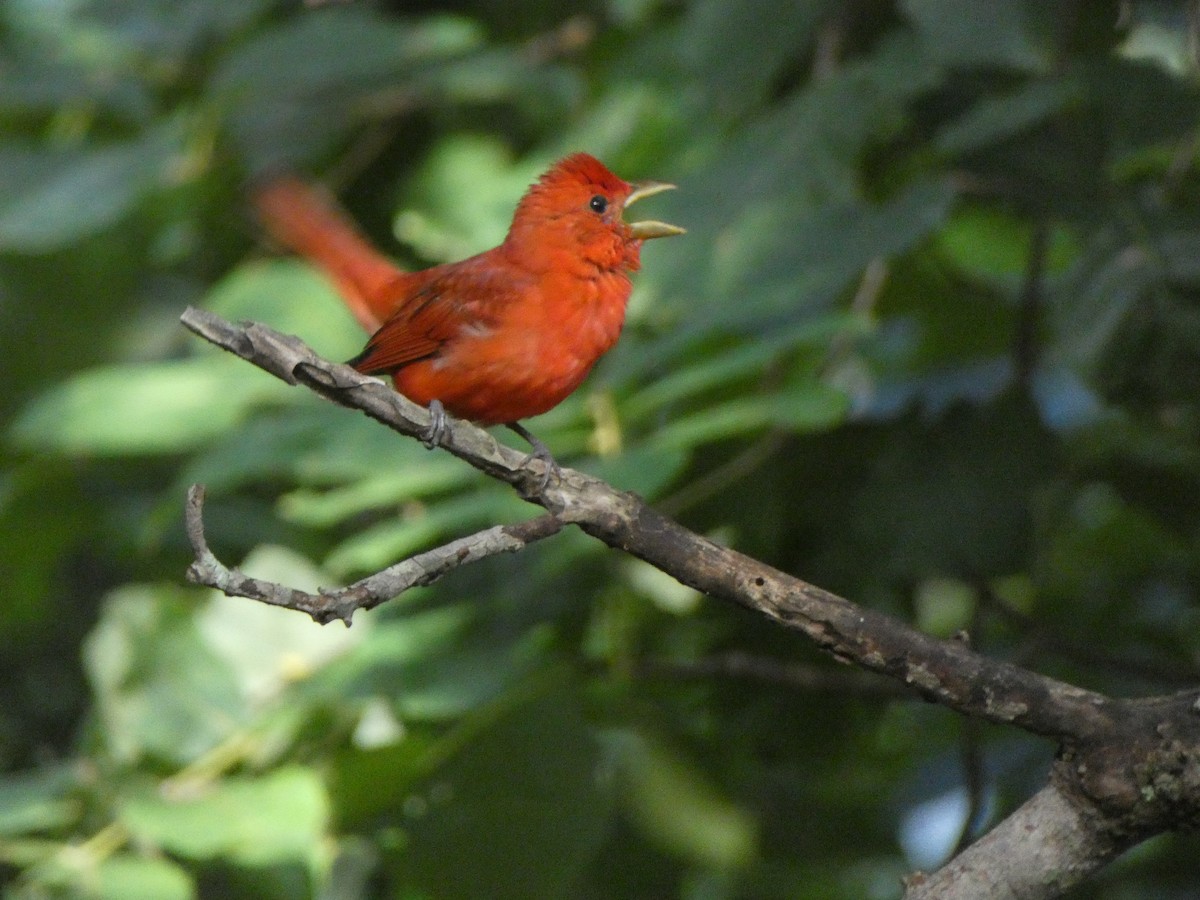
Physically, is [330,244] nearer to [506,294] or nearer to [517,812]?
[506,294]

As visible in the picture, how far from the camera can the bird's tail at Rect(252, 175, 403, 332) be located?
3.76 meters

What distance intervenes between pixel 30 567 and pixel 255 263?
1.00 m

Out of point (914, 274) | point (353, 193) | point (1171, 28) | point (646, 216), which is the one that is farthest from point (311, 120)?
point (1171, 28)

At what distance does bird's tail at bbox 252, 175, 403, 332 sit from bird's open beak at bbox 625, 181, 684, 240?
57 centimetres

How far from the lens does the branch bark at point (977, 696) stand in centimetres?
204

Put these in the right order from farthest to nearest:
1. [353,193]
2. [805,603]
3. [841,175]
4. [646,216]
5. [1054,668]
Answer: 1. [353,193]
2. [1054,668]
3. [646,216]
4. [841,175]
5. [805,603]

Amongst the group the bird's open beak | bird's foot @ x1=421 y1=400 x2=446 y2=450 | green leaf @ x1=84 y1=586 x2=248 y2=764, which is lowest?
green leaf @ x1=84 y1=586 x2=248 y2=764

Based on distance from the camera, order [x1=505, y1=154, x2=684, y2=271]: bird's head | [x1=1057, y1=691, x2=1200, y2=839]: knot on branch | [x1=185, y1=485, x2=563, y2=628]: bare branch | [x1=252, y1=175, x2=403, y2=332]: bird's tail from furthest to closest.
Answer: [x1=252, y1=175, x2=403, y2=332]: bird's tail → [x1=505, y1=154, x2=684, y2=271]: bird's head → [x1=1057, y1=691, x2=1200, y2=839]: knot on branch → [x1=185, y1=485, x2=563, y2=628]: bare branch

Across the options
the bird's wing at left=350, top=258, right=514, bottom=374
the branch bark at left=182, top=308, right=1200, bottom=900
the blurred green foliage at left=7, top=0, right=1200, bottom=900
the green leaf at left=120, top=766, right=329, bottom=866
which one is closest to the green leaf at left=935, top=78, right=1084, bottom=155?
the blurred green foliage at left=7, top=0, right=1200, bottom=900

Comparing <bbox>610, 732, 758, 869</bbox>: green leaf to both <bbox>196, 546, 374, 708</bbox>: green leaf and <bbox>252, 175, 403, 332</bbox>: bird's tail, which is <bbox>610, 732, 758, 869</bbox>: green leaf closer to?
<bbox>196, 546, 374, 708</bbox>: green leaf

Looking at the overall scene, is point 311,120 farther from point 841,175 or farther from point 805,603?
point 805,603

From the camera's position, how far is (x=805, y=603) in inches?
85.0

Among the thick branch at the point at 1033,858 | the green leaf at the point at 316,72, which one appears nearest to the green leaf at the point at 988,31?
the green leaf at the point at 316,72

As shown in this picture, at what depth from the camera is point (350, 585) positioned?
1.99 metres
